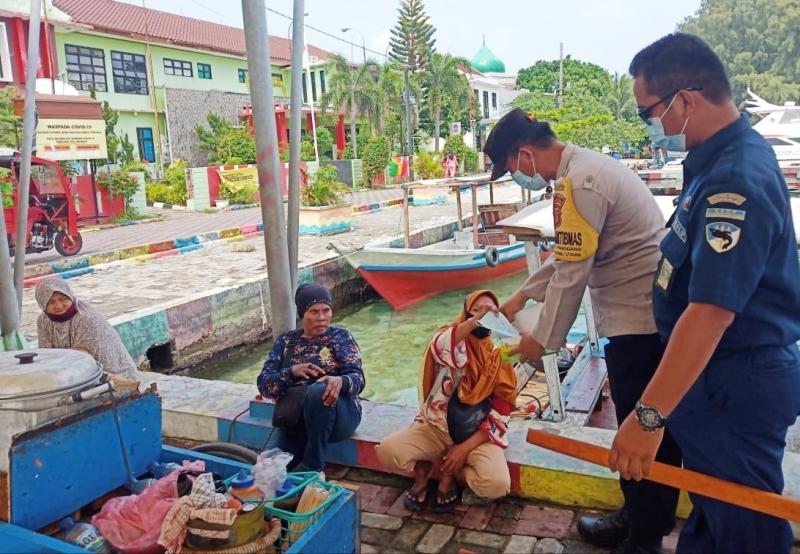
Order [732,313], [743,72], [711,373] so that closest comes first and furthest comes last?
1. [732,313]
2. [711,373]
3. [743,72]

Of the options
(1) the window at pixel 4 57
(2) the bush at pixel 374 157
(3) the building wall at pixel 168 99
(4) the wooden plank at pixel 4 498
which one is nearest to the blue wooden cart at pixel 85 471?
(4) the wooden plank at pixel 4 498

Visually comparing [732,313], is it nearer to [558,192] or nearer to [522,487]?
[558,192]

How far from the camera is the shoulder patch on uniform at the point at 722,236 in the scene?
5.32 feet

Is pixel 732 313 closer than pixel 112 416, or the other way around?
pixel 732 313

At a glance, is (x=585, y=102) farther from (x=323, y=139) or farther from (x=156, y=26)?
(x=156, y=26)

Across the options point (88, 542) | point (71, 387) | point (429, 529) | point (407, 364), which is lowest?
point (407, 364)

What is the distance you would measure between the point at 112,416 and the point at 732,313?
2.05m

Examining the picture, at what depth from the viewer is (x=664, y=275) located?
6.28 ft

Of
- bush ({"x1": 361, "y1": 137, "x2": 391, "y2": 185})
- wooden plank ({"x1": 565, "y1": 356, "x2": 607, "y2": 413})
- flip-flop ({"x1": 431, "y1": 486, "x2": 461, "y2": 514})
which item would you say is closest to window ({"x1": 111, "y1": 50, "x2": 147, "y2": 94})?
bush ({"x1": 361, "y1": 137, "x2": 391, "y2": 185})

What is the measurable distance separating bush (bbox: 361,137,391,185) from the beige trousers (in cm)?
2799

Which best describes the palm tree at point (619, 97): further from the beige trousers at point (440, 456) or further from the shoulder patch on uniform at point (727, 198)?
the shoulder patch on uniform at point (727, 198)

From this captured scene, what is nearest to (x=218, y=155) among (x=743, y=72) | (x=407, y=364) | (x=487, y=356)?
(x=407, y=364)

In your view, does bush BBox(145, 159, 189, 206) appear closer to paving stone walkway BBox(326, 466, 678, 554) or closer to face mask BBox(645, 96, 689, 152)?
paving stone walkway BBox(326, 466, 678, 554)

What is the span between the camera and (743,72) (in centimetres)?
4809
